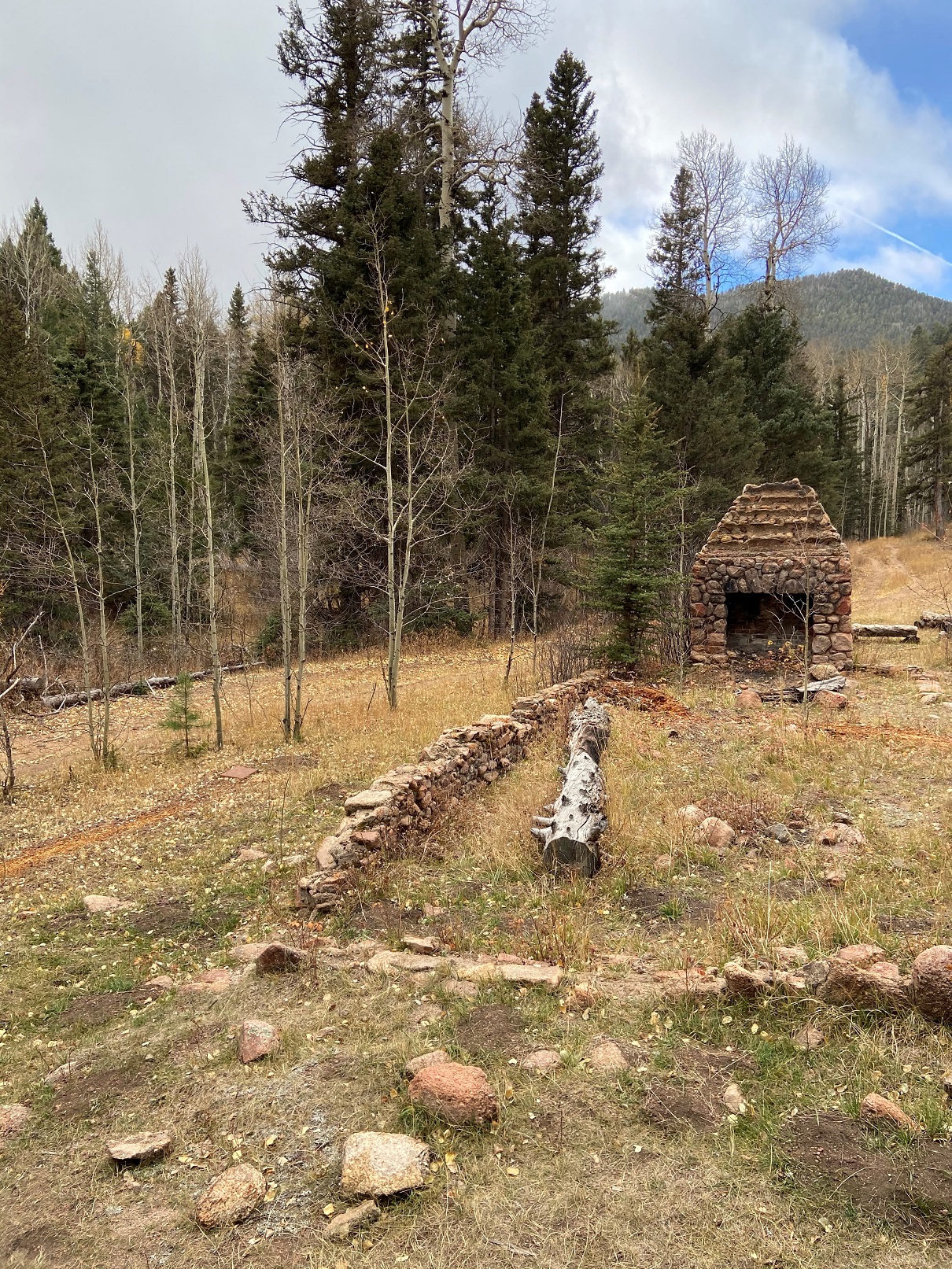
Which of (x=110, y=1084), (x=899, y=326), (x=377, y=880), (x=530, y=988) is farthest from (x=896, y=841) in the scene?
(x=899, y=326)

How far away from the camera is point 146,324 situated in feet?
122

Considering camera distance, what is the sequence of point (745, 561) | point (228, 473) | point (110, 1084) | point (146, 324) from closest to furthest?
point (110, 1084)
point (745, 561)
point (228, 473)
point (146, 324)

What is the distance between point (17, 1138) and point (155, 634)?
22815 mm

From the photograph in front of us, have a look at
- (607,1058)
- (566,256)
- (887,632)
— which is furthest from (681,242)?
(607,1058)

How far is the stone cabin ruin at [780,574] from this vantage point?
1360cm

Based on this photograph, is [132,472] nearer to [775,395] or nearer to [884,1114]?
[884,1114]

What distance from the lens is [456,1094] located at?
123 inches

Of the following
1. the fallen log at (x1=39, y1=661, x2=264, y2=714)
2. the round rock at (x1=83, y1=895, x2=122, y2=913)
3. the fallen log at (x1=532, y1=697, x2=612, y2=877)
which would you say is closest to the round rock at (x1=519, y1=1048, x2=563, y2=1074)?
the fallen log at (x1=532, y1=697, x2=612, y2=877)

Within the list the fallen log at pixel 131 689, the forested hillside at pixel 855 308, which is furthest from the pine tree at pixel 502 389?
the forested hillside at pixel 855 308

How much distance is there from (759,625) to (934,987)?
42.1ft

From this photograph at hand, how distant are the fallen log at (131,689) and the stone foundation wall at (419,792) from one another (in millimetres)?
7691

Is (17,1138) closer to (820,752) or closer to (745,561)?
(820,752)

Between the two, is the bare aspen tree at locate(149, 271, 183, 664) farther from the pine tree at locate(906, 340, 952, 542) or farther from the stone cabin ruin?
the pine tree at locate(906, 340, 952, 542)

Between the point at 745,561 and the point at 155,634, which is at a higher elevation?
the point at 745,561
